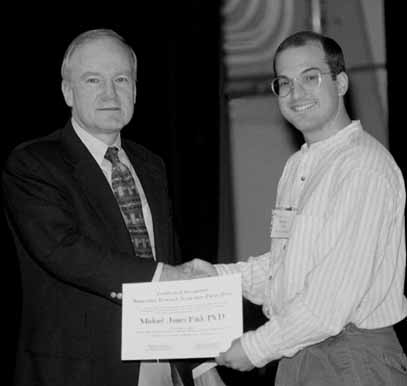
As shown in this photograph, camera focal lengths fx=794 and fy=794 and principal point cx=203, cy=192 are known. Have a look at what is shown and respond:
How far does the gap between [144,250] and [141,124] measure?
263 cm

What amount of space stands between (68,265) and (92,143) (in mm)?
501

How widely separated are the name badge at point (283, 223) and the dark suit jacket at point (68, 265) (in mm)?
441

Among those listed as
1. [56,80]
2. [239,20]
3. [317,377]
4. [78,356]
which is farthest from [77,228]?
[239,20]

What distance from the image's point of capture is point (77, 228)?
9.06 feet

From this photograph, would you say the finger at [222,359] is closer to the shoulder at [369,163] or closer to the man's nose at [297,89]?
the shoulder at [369,163]

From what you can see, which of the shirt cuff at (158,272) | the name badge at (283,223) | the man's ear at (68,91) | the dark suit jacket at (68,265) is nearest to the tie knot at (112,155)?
the dark suit jacket at (68,265)

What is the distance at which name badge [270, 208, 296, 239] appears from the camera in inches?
106

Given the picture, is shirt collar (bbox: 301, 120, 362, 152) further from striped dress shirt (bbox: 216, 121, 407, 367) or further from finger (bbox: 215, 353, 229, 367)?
finger (bbox: 215, 353, 229, 367)

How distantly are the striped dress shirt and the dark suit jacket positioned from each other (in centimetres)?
48

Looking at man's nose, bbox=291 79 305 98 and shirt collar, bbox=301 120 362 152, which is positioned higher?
man's nose, bbox=291 79 305 98

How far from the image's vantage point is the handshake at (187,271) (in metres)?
2.77

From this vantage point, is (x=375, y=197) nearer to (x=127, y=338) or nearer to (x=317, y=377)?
(x=317, y=377)

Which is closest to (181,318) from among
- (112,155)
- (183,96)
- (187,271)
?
(187,271)

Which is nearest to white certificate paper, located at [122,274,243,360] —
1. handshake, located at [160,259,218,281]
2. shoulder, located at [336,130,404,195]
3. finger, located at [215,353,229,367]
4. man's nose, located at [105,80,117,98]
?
finger, located at [215,353,229,367]
